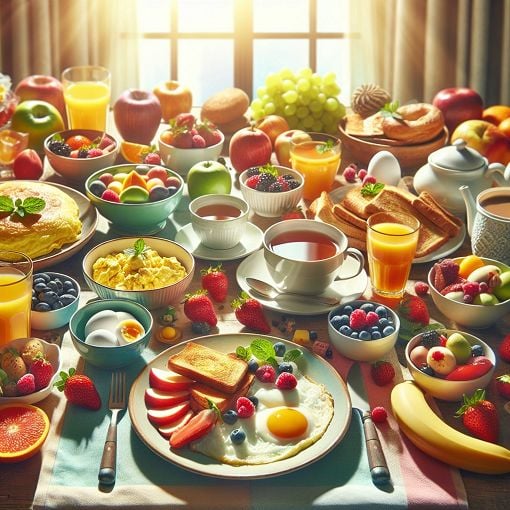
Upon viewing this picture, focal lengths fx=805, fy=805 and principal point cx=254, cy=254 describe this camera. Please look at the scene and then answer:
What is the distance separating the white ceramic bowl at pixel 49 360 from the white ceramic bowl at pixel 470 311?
82 centimetres

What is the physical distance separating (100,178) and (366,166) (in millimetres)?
837

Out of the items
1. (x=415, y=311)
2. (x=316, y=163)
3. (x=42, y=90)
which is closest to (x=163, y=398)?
(x=415, y=311)

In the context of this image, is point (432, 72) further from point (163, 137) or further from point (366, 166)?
point (163, 137)

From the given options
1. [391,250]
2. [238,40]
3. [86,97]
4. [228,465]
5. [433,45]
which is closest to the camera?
[228,465]

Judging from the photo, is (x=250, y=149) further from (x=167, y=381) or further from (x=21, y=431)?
(x=21, y=431)

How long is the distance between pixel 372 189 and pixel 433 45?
6.79 feet

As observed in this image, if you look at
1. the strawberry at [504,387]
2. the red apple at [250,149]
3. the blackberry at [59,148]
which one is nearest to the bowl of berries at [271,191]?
the red apple at [250,149]

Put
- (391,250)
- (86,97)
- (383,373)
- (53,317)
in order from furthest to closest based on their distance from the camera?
(86,97), (391,250), (53,317), (383,373)

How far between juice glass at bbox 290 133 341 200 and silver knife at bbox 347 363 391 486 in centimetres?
83

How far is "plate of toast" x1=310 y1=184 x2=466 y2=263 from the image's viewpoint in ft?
6.68

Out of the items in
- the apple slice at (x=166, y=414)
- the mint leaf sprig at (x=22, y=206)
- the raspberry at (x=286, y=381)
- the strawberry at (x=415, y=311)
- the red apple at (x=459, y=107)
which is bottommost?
the apple slice at (x=166, y=414)

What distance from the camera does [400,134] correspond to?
2.43m

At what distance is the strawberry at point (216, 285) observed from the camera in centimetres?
183

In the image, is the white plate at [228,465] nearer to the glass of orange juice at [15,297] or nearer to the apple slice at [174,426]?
the apple slice at [174,426]
